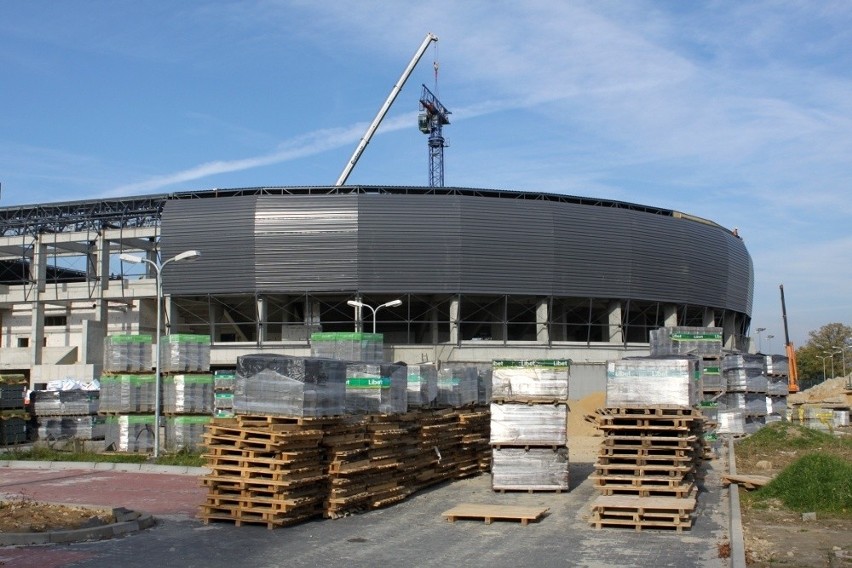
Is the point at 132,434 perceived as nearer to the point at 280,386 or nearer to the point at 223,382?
the point at 223,382

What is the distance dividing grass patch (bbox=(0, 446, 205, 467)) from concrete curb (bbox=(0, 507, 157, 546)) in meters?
A: 8.97

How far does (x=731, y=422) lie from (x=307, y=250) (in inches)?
1192

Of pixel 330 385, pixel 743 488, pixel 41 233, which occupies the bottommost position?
pixel 743 488

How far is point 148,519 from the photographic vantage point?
1380 cm

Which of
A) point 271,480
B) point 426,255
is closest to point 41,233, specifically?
point 426,255

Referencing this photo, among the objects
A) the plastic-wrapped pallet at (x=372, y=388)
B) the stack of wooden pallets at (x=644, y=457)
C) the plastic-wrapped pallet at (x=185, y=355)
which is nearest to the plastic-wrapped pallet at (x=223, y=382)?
the plastic-wrapped pallet at (x=185, y=355)

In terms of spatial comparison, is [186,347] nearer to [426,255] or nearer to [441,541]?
[441,541]

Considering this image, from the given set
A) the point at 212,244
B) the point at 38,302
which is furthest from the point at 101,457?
the point at 38,302

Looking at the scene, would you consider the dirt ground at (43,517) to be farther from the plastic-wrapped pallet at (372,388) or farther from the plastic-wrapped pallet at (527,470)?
the plastic-wrapped pallet at (527,470)

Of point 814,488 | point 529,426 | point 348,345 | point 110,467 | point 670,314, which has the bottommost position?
point 110,467

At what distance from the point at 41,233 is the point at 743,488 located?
50.2 metres

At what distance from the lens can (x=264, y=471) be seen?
1390 centimetres

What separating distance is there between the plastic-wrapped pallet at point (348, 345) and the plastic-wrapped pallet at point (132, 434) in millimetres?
11808

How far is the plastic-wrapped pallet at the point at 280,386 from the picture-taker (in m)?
14.6
